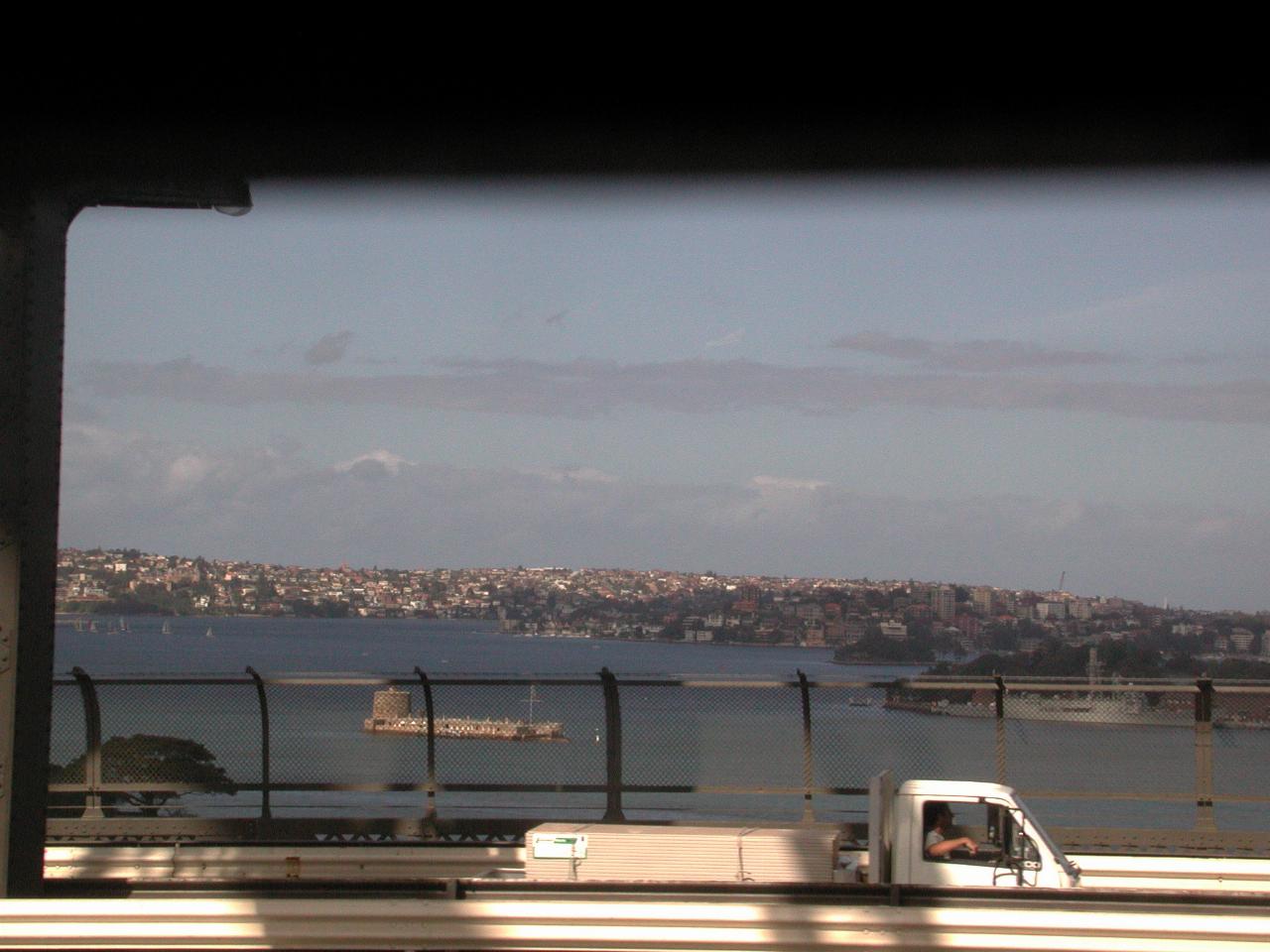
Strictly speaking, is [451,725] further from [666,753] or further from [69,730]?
[69,730]

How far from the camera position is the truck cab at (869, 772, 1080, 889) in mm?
9039

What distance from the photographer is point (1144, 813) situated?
40.4ft

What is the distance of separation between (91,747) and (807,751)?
5960mm

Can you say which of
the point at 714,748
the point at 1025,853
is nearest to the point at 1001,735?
the point at 714,748

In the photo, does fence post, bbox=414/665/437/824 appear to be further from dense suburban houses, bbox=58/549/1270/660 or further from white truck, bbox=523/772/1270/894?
dense suburban houses, bbox=58/549/1270/660

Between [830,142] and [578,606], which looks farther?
[578,606]

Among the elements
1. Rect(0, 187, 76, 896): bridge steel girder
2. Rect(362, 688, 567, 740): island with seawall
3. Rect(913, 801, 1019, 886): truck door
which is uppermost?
Rect(0, 187, 76, 896): bridge steel girder

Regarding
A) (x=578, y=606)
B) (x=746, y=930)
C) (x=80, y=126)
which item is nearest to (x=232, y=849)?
(x=746, y=930)

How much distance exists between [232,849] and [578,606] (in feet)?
76.4

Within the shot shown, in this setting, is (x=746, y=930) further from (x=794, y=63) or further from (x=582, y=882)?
(x=794, y=63)

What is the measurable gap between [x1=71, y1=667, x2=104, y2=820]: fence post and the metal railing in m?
0.02

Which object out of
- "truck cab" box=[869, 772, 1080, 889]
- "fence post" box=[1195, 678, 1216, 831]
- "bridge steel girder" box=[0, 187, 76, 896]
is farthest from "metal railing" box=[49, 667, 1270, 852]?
"bridge steel girder" box=[0, 187, 76, 896]

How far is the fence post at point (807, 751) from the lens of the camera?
38.1ft

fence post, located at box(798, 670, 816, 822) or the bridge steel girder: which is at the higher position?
the bridge steel girder
